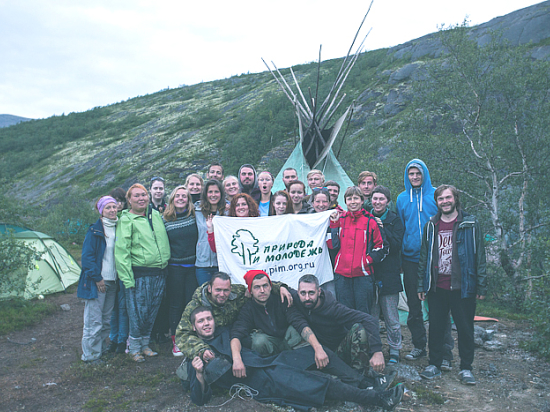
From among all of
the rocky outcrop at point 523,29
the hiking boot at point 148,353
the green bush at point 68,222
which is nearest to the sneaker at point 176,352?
the hiking boot at point 148,353

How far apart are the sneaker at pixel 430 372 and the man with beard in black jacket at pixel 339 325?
910mm

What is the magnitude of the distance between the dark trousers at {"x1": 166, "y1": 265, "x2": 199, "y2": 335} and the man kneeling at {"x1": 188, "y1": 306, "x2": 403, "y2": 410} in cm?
102

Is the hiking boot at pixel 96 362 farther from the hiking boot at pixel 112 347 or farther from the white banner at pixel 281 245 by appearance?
the white banner at pixel 281 245

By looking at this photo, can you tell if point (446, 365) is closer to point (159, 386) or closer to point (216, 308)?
point (216, 308)

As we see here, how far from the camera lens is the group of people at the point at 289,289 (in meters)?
3.80

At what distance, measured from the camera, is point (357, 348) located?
3.89 meters

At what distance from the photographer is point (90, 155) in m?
42.5

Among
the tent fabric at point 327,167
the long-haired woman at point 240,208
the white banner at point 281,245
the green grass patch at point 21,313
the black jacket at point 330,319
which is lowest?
the green grass patch at point 21,313

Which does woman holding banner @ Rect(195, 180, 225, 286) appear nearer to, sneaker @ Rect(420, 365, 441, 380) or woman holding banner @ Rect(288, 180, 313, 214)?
woman holding banner @ Rect(288, 180, 313, 214)

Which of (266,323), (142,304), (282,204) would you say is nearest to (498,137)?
(282,204)

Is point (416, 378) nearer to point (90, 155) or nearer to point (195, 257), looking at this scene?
point (195, 257)

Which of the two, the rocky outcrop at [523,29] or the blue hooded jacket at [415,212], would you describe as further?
the rocky outcrop at [523,29]

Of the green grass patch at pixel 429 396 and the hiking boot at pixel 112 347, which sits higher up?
the hiking boot at pixel 112 347

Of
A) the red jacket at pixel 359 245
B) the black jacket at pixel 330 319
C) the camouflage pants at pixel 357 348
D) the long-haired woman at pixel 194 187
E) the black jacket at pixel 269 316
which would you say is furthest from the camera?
the long-haired woman at pixel 194 187
